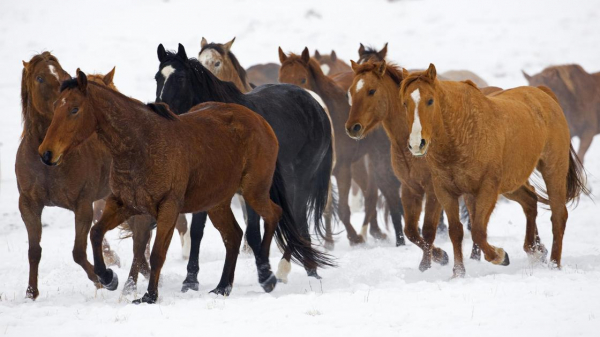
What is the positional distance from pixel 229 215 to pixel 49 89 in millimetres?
1825

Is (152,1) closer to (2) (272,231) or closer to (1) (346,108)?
(1) (346,108)

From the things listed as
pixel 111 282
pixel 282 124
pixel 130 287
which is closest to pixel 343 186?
pixel 282 124

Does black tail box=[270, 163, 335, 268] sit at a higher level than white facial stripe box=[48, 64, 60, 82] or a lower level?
lower

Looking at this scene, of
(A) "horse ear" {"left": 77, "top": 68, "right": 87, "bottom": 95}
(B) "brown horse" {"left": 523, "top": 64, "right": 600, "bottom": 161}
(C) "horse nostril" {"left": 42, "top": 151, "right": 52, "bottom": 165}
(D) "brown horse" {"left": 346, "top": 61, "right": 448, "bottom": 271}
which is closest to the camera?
(C) "horse nostril" {"left": 42, "top": 151, "right": 52, "bottom": 165}

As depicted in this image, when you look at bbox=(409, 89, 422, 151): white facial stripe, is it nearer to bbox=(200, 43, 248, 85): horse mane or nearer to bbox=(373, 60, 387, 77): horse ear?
bbox=(373, 60, 387, 77): horse ear

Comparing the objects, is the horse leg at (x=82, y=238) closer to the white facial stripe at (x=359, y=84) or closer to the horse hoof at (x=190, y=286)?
the horse hoof at (x=190, y=286)

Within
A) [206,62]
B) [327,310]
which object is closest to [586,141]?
[206,62]

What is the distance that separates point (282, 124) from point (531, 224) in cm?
268

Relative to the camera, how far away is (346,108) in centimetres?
1031

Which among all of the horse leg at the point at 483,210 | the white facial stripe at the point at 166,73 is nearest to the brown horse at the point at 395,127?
the horse leg at the point at 483,210

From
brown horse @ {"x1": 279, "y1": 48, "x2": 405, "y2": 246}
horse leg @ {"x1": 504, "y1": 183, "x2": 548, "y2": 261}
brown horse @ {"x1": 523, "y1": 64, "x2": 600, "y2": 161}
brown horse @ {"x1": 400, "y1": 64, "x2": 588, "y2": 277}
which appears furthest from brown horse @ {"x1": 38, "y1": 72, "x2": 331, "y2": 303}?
brown horse @ {"x1": 523, "y1": 64, "x2": 600, "y2": 161}

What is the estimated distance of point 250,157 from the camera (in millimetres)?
6074

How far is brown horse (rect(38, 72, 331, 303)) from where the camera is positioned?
5070 mm

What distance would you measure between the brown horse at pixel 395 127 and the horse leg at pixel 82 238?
258cm
